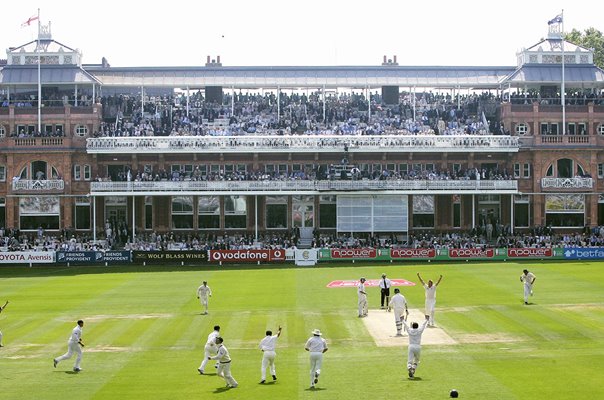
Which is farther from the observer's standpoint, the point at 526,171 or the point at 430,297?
the point at 526,171

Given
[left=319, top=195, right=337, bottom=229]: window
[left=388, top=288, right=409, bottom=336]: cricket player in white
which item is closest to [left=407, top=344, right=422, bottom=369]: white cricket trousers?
[left=388, top=288, right=409, bottom=336]: cricket player in white

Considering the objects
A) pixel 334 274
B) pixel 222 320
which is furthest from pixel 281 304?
pixel 334 274

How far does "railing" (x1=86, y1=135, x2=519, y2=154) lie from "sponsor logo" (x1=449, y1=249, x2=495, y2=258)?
40.3 feet

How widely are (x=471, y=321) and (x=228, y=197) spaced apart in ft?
141

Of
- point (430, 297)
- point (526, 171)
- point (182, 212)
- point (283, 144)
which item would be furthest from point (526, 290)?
point (182, 212)

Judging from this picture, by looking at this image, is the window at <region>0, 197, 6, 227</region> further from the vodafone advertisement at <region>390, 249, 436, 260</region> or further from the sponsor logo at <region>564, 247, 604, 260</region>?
the sponsor logo at <region>564, 247, 604, 260</region>

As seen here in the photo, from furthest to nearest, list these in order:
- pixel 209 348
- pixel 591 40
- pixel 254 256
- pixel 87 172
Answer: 1. pixel 591 40
2. pixel 87 172
3. pixel 254 256
4. pixel 209 348

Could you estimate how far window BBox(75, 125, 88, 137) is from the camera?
80.1m

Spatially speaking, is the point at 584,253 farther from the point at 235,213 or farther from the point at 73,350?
the point at 73,350

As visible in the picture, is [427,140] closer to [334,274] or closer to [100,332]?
[334,274]

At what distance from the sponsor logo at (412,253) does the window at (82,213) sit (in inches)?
1013

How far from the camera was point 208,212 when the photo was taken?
78500mm

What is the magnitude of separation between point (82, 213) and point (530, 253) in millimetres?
35082

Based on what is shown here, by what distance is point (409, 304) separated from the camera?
43438 mm
